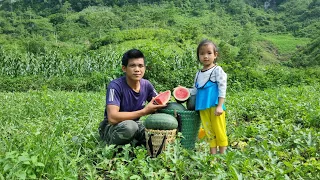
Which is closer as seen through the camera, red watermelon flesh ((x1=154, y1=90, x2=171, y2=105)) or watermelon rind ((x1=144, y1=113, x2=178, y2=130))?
watermelon rind ((x1=144, y1=113, x2=178, y2=130))

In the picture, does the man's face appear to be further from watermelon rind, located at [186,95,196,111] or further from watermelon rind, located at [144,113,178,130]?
→ watermelon rind, located at [186,95,196,111]

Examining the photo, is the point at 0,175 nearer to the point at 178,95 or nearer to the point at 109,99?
the point at 109,99

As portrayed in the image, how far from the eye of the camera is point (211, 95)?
414cm

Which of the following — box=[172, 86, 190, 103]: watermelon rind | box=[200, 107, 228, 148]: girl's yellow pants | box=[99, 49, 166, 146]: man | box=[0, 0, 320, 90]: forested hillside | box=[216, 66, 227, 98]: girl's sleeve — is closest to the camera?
box=[99, 49, 166, 146]: man

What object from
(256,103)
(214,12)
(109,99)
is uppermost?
(214,12)

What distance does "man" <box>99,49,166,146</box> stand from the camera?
3945 millimetres

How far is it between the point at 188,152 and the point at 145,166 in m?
0.64

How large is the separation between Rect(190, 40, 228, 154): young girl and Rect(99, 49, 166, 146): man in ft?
1.93

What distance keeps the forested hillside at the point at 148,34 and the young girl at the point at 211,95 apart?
8254mm

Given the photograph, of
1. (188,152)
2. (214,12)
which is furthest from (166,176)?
(214,12)

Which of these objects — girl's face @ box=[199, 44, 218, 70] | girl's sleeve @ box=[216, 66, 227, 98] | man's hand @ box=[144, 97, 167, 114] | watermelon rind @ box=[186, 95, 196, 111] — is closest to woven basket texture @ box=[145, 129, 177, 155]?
man's hand @ box=[144, 97, 167, 114]

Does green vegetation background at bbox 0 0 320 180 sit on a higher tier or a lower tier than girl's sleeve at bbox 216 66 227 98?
lower

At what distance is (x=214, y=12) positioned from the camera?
8706 cm

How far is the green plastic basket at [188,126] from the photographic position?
4.11m
